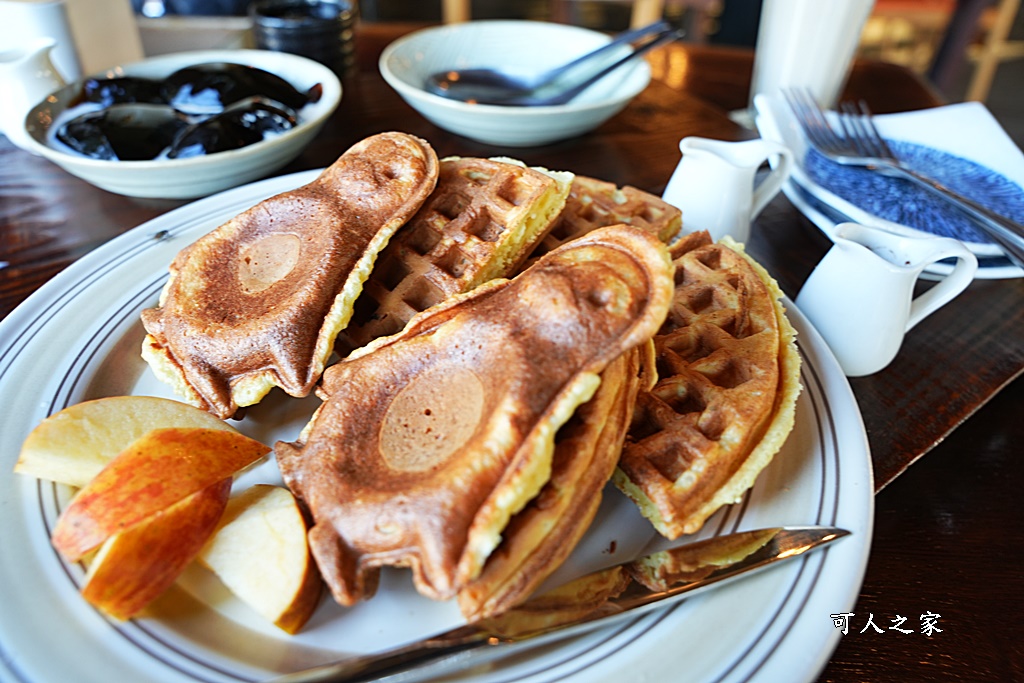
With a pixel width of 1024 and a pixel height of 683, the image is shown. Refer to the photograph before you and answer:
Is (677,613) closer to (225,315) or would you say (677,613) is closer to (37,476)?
(225,315)

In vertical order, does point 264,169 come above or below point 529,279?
below

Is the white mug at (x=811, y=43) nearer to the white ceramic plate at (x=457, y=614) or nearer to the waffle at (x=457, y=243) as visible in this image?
the waffle at (x=457, y=243)

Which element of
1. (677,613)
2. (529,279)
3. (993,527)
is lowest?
(993,527)

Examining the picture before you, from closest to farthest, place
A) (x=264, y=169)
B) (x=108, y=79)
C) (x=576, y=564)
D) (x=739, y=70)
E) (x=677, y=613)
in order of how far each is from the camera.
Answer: (x=677, y=613) → (x=576, y=564) → (x=264, y=169) → (x=108, y=79) → (x=739, y=70)

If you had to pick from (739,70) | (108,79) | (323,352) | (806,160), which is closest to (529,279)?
(323,352)

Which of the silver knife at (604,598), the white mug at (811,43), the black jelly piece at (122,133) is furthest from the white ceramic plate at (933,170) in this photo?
the black jelly piece at (122,133)

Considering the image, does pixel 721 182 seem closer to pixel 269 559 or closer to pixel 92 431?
pixel 269 559

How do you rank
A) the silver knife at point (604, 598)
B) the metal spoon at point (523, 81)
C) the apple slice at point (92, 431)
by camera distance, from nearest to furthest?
the silver knife at point (604, 598) < the apple slice at point (92, 431) < the metal spoon at point (523, 81)
